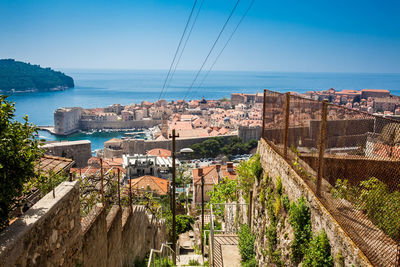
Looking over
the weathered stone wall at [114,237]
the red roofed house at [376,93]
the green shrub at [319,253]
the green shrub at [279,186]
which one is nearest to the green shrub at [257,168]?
the green shrub at [279,186]

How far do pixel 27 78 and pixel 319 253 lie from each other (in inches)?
7078

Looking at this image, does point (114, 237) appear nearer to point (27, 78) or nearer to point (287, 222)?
point (287, 222)

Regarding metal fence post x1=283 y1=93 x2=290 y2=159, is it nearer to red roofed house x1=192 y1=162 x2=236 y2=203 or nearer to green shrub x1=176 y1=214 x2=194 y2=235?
green shrub x1=176 y1=214 x2=194 y2=235

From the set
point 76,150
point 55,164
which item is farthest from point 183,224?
point 76,150

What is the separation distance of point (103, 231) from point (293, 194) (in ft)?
8.95

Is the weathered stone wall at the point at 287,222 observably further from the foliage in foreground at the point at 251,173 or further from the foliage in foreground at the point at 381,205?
the foliage in foreground at the point at 381,205

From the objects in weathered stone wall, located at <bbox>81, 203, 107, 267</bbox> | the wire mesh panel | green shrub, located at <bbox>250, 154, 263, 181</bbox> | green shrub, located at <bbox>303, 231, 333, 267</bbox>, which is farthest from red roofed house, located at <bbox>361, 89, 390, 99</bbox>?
weathered stone wall, located at <bbox>81, 203, 107, 267</bbox>

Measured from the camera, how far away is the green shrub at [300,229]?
3.45 metres

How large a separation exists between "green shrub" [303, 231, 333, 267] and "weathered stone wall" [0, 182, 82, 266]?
8.08ft

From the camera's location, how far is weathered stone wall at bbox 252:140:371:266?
2639 millimetres

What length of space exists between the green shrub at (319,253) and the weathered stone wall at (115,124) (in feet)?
309

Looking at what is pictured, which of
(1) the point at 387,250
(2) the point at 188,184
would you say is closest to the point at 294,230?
(1) the point at 387,250

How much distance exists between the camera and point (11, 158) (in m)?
2.22

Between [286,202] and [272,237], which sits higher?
[286,202]
